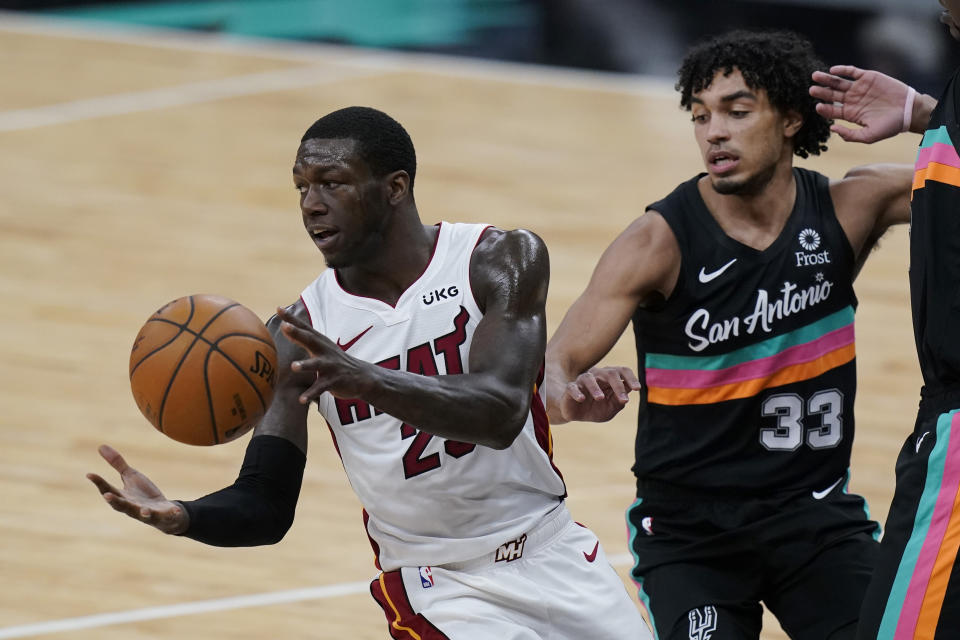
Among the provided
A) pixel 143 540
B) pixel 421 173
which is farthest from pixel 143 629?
pixel 421 173

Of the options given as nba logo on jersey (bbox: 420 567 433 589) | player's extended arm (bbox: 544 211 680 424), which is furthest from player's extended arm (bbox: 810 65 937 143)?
nba logo on jersey (bbox: 420 567 433 589)

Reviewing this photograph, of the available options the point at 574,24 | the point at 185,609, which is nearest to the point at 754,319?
the point at 185,609

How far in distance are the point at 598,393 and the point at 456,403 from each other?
2.17 feet

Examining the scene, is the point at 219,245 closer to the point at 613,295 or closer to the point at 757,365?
the point at 613,295

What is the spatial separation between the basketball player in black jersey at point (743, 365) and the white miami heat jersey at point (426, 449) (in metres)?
0.52

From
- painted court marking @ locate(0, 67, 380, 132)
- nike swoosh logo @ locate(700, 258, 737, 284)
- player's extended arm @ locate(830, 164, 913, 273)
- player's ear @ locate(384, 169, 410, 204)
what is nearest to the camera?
player's ear @ locate(384, 169, 410, 204)

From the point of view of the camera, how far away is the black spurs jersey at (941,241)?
404cm

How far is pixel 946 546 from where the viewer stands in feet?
12.9

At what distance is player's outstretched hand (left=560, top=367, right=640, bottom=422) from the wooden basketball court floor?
Answer: 2.01m

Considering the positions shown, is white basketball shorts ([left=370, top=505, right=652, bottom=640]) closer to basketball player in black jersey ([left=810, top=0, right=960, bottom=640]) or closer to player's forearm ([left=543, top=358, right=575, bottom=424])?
player's forearm ([left=543, top=358, right=575, bottom=424])

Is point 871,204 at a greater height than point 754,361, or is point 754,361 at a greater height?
point 871,204

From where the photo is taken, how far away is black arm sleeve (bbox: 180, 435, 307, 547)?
4152 millimetres

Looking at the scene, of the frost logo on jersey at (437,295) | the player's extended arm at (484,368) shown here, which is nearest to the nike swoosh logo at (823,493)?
the player's extended arm at (484,368)

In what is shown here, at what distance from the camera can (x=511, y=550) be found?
448cm
